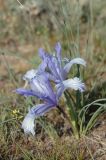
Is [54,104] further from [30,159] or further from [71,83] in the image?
[30,159]

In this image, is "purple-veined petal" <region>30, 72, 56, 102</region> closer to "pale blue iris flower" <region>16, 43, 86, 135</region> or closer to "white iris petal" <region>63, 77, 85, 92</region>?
"pale blue iris flower" <region>16, 43, 86, 135</region>

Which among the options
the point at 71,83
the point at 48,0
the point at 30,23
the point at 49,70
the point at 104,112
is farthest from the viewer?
the point at 30,23

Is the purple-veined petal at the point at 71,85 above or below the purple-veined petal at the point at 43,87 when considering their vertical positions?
below

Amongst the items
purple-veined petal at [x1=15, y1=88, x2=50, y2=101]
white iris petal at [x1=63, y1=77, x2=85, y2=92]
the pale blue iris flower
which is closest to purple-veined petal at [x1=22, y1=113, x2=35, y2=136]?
the pale blue iris flower

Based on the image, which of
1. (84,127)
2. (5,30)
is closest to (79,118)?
(84,127)

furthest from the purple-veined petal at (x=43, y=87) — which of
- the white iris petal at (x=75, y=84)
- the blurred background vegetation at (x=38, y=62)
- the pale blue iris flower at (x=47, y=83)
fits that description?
the blurred background vegetation at (x=38, y=62)

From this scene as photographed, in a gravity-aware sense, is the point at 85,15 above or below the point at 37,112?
above

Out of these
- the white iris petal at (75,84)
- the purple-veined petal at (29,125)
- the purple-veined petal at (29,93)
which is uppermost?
the purple-veined petal at (29,93)

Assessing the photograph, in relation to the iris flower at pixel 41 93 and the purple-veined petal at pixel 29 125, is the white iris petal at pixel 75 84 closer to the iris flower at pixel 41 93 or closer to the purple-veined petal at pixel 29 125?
the iris flower at pixel 41 93
